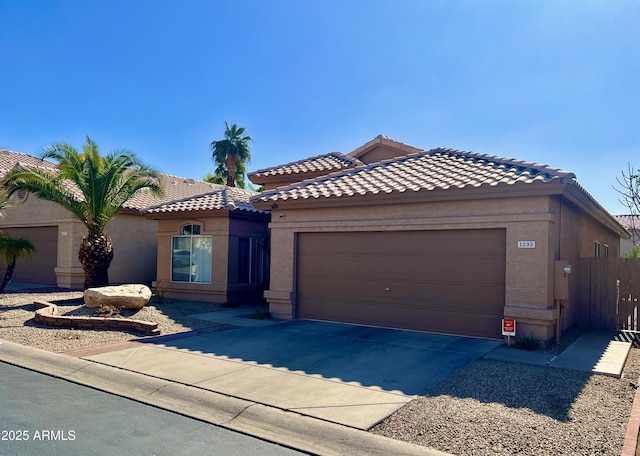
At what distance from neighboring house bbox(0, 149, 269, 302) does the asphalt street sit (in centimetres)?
979

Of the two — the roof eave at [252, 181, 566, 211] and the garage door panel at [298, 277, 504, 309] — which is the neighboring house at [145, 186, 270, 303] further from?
the garage door panel at [298, 277, 504, 309]

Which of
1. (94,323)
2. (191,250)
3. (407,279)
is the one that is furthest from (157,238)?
(407,279)

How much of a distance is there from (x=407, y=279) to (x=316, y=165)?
819cm

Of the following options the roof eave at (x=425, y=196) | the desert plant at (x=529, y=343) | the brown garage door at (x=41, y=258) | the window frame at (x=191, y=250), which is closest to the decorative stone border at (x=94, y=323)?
the roof eave at (x=425, y=196)

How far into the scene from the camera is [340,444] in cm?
519

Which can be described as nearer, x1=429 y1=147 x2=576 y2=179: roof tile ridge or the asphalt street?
the asphalt street

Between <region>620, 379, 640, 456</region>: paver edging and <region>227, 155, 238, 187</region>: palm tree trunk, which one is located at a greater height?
<region>227, 155, 238, 187</region>: palm tree trunk

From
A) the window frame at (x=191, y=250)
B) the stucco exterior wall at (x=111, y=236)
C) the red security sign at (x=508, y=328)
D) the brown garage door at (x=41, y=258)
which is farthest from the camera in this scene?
the brown garage door at (x=41, y=258)

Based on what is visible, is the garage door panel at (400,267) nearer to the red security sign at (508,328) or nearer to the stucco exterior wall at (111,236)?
the red security sign at (508,328)

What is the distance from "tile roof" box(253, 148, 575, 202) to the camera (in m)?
10.4

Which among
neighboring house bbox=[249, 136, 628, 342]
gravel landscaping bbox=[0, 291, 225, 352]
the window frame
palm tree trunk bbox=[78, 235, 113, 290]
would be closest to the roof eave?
neighboring house bbox=[249, 136, 628, 342]

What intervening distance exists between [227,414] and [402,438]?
2196mm

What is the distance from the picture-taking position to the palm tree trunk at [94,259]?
49.3ft

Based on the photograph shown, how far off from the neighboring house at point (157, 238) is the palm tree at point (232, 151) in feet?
40.4
